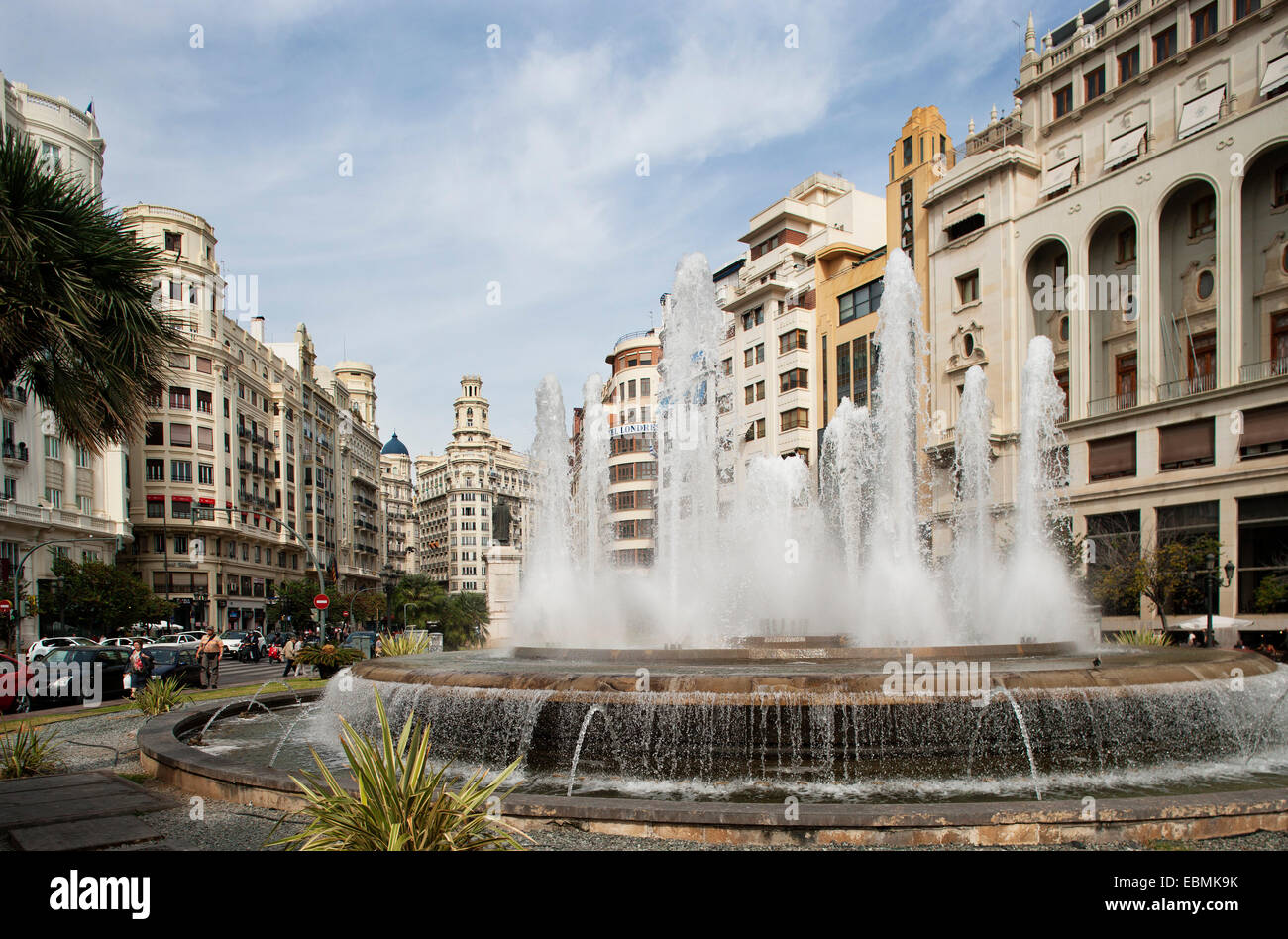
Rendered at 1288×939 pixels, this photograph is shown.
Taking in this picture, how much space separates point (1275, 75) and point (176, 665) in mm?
45553

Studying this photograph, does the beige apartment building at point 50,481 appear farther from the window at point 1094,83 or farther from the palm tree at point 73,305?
the window at point 1094,83

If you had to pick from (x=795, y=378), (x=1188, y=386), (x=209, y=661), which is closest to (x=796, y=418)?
(x=795, y=378)

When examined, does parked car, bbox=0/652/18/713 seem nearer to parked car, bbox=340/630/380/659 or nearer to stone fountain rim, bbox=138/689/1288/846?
parked car, bbox=340/630/380/659

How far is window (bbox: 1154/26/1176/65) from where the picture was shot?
39.5 meters

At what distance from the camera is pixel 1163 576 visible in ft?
106

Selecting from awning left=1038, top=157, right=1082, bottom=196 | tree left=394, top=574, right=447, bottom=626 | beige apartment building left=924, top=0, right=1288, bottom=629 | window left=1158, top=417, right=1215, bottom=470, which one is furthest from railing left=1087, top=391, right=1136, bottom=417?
tree left=394, top=574, right=447, bottom=626

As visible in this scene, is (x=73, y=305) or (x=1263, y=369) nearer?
(x=73, y=305)

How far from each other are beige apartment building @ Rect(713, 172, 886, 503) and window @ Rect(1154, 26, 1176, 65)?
24.2m

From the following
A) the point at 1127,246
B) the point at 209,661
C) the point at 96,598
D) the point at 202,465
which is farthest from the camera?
the point at 202,465

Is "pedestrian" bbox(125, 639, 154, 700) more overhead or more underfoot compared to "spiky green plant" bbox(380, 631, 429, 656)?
more underfoot

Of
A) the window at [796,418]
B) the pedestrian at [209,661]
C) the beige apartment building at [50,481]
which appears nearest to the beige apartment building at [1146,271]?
the window at [796,418]

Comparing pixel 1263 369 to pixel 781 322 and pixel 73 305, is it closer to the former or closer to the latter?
pixel 781 322
